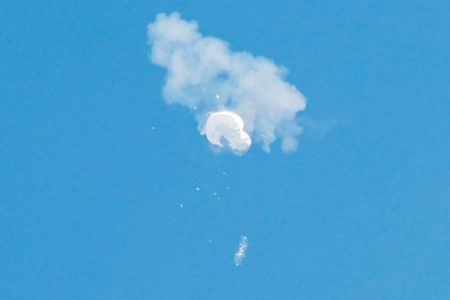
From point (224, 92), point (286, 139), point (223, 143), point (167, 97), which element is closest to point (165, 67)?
point (167, 97)

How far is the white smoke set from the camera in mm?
5707

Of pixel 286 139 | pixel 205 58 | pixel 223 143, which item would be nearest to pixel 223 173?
pixel 223 143

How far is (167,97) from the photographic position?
226 inches

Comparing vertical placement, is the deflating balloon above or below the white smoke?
below

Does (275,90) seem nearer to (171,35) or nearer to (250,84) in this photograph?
(250,84)

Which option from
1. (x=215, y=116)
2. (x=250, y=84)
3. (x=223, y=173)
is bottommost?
(x=223, y=173)

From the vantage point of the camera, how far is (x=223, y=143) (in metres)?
5.70

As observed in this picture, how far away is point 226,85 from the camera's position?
5754 mm

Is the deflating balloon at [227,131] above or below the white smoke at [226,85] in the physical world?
Answer: below

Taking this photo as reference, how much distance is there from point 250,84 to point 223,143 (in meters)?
0.73

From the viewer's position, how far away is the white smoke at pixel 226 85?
5.71 metres

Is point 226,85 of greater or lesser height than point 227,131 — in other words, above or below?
above

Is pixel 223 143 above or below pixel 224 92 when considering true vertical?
below

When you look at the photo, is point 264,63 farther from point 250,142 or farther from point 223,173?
point 223,173
